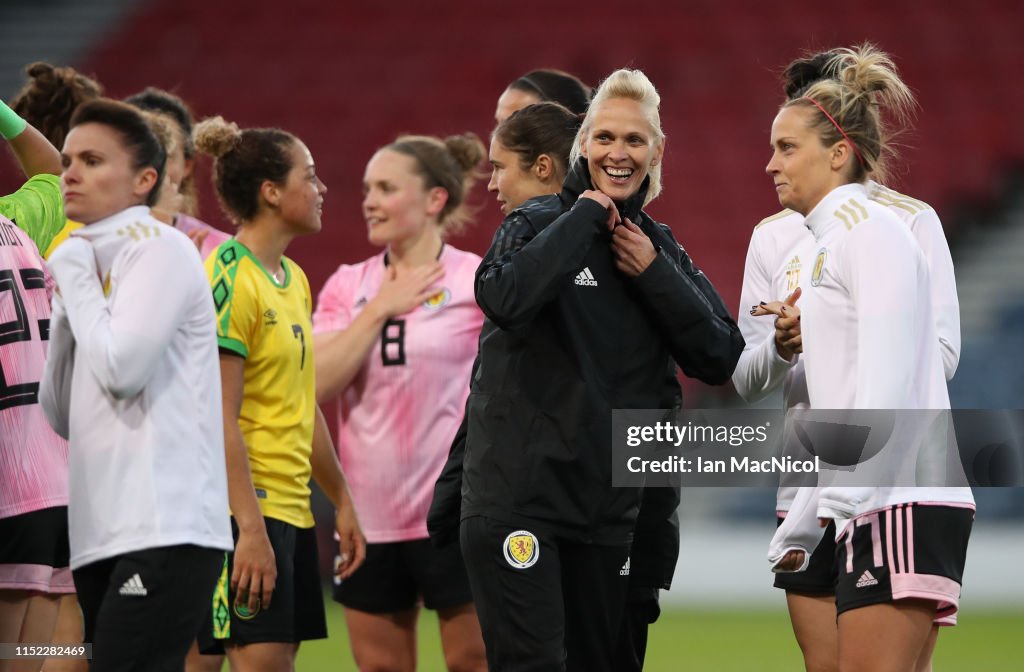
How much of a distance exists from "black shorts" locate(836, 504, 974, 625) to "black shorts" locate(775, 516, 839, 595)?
545 millimetres

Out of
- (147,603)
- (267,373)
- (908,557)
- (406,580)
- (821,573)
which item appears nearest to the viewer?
(147,603)

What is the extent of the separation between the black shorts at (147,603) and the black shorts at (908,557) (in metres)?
1.41

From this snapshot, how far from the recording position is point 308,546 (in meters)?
3.92

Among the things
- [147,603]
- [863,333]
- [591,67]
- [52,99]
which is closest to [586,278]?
[863,333]

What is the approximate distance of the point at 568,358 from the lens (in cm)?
310

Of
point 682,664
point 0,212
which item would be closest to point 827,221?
point 0,212

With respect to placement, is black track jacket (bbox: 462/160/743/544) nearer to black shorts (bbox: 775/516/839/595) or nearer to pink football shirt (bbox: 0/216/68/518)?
black shorts (bbox: 775/516/839/595)

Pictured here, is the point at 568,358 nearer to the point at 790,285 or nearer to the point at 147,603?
the point at 790,285

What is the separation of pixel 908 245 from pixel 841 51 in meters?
1.04

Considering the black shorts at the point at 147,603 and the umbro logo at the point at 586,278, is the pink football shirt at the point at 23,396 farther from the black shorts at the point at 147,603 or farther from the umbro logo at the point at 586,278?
the umbro logo at the point at 586,278

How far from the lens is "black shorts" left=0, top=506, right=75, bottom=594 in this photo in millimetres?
3451

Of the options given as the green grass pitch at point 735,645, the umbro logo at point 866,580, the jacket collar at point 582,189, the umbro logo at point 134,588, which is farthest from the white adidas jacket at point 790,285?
the green grass pitch at point 735,645

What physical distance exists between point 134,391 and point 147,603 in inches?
16.5

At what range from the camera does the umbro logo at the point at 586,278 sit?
3.15 m
